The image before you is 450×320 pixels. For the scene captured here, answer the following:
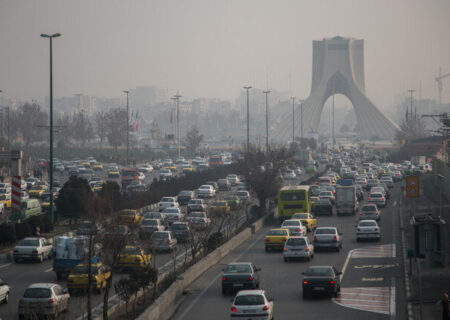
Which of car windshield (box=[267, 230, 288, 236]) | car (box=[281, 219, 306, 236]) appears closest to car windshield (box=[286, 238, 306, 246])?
car windshield (box=[267, 230, 288, 236])

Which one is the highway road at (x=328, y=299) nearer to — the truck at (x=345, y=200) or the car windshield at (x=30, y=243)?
the car windshield at (x=30, y=243)

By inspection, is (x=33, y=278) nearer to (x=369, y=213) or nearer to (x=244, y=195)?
(x=369, y=213)

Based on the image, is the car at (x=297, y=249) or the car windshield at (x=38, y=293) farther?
the car at (x=297, y=249)

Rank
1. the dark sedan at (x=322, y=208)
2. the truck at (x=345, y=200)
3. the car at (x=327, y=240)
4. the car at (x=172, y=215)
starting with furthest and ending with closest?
1. the dark sedan at (x=322, y=208)
2. the truck at (x=345, y=200)
3. the car at (x=172, y=215)
4. the car at (x=327, y=240)

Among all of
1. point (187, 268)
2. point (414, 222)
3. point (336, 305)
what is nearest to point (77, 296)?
point (187, 268)

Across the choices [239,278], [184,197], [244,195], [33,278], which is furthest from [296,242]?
[244,195]

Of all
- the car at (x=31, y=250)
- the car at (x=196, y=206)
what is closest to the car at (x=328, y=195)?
the car at (x=196, y=206)
